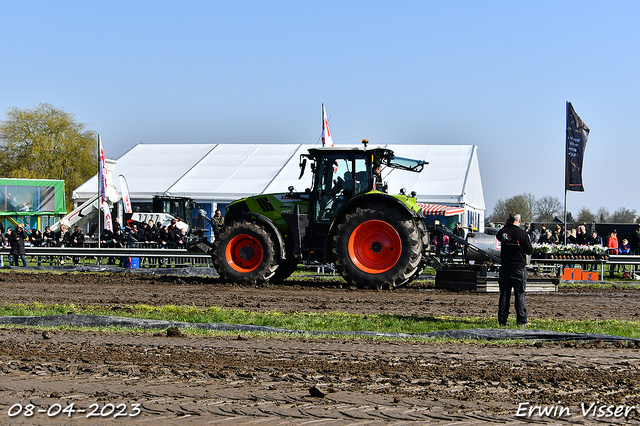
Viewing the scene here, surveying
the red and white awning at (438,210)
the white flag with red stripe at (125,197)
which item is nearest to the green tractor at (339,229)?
the red and white awning at (438,210)

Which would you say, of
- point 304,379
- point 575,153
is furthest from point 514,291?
point 575,153

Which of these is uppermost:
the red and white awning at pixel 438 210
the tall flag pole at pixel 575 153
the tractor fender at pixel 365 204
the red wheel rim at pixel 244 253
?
the tall flag pole at pixel 575 153

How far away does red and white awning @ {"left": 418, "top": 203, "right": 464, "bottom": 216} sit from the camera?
24.5 meters

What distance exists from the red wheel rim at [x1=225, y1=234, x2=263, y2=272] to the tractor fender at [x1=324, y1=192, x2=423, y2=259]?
1.67 metres

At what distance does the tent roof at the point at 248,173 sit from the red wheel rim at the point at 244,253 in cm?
1729

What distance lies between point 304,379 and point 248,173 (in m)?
29.5

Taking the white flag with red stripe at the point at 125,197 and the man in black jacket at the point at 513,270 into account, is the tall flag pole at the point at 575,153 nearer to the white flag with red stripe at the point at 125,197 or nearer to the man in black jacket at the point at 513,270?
the man in black jacket at the point at 513,270

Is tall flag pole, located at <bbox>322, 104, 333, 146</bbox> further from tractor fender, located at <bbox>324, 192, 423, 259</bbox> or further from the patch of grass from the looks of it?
the patch of grass

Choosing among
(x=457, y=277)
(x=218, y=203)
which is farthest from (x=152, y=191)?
(x=457, y=277)

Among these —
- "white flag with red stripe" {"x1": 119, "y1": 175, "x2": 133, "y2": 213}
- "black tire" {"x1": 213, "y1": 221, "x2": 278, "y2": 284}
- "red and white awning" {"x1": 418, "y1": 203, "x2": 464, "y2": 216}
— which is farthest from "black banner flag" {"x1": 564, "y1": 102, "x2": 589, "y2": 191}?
"white flag with red stripe" {"x1": 119, "y1": 175, "x2": 133, "y2": 213}

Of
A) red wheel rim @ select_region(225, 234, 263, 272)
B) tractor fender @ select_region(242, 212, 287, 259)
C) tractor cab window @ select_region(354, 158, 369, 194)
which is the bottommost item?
red wheel rim @ select_region(225, 234, 263, 272)

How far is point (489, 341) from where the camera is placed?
26.7ft

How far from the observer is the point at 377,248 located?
13953 millimetres

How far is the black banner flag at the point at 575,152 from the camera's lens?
20.4 meters
